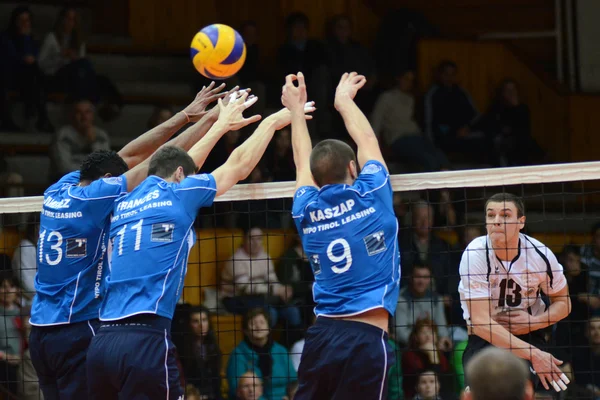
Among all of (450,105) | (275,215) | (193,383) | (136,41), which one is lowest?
(193,383)

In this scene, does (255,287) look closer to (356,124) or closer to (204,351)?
(204,351)

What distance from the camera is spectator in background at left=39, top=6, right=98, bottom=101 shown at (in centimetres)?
1453

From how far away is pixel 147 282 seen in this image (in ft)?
20.5

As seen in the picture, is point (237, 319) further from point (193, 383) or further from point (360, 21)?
point (360, 21)

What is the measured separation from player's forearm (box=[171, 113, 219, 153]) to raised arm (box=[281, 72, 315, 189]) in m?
0.87

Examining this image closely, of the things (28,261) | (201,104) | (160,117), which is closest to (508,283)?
(201,104)

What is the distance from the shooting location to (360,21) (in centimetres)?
1812

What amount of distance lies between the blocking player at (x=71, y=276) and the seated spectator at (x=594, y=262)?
6270mm

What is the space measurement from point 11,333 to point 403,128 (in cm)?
743

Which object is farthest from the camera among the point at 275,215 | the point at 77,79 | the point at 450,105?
the point at 450,105

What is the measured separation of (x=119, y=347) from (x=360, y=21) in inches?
507

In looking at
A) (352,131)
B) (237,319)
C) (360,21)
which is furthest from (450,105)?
(352,131)

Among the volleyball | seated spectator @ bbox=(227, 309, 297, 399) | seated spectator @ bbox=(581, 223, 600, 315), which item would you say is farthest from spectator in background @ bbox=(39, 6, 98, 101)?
seated spectator @ bbox=(581, 223, 600, 315)

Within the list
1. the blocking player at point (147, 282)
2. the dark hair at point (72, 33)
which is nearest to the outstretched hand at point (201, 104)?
the blocking player at point (147, 282)
